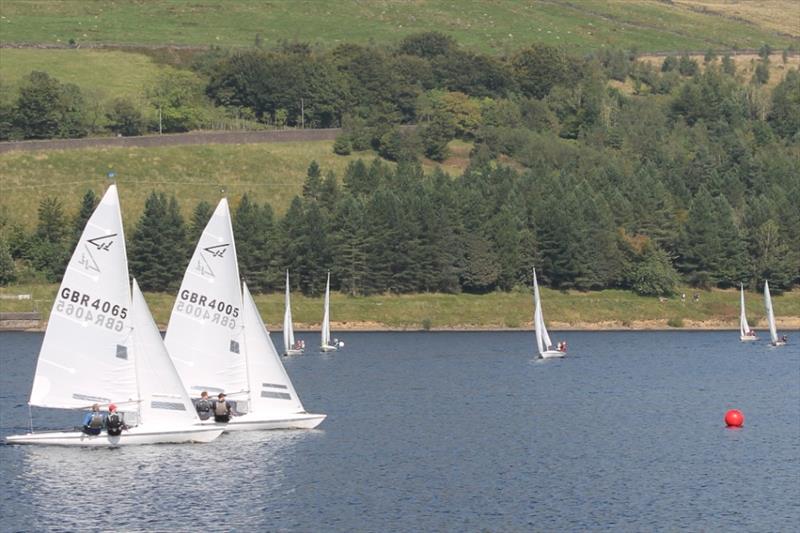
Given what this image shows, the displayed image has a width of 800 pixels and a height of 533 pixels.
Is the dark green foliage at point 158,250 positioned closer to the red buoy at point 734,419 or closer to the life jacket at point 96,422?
the red buoy at point 734,419

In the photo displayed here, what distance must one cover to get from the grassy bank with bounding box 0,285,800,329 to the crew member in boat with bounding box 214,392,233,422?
91098 mm

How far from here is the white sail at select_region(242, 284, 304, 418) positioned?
9200 cm

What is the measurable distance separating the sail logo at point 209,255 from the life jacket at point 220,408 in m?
7.72

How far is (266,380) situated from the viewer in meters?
92.2

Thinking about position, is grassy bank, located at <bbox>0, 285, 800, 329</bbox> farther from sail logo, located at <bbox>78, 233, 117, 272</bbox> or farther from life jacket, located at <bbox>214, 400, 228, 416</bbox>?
sail logo, located at <bbox>78, 233, 117, 272</bbox>

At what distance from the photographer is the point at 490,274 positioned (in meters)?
195

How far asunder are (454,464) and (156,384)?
56.3 ft

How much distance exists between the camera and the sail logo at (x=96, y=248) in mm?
83375

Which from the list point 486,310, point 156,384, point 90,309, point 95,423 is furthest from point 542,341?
point 90,309

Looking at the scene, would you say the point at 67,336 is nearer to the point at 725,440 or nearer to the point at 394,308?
the point at 725,440

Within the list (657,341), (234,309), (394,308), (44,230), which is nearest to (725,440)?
(234,309)

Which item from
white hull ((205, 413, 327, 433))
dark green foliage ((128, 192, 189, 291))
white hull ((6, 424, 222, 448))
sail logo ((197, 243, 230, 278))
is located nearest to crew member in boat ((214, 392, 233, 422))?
white hull ((205, 413, 327, 433))

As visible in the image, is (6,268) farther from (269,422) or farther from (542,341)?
(269,422)

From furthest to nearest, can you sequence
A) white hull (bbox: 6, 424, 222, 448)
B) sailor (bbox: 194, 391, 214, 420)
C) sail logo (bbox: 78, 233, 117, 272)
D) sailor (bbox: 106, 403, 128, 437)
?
1. sailor (bbox: 194, 391, 214, 420)
2. white hull (bbox: 6, 424, 222, 448)
3. sailor (bbox: 106, 403, 128, 437)
4. sail logo (bbox: 78, 233, 117, 272)
